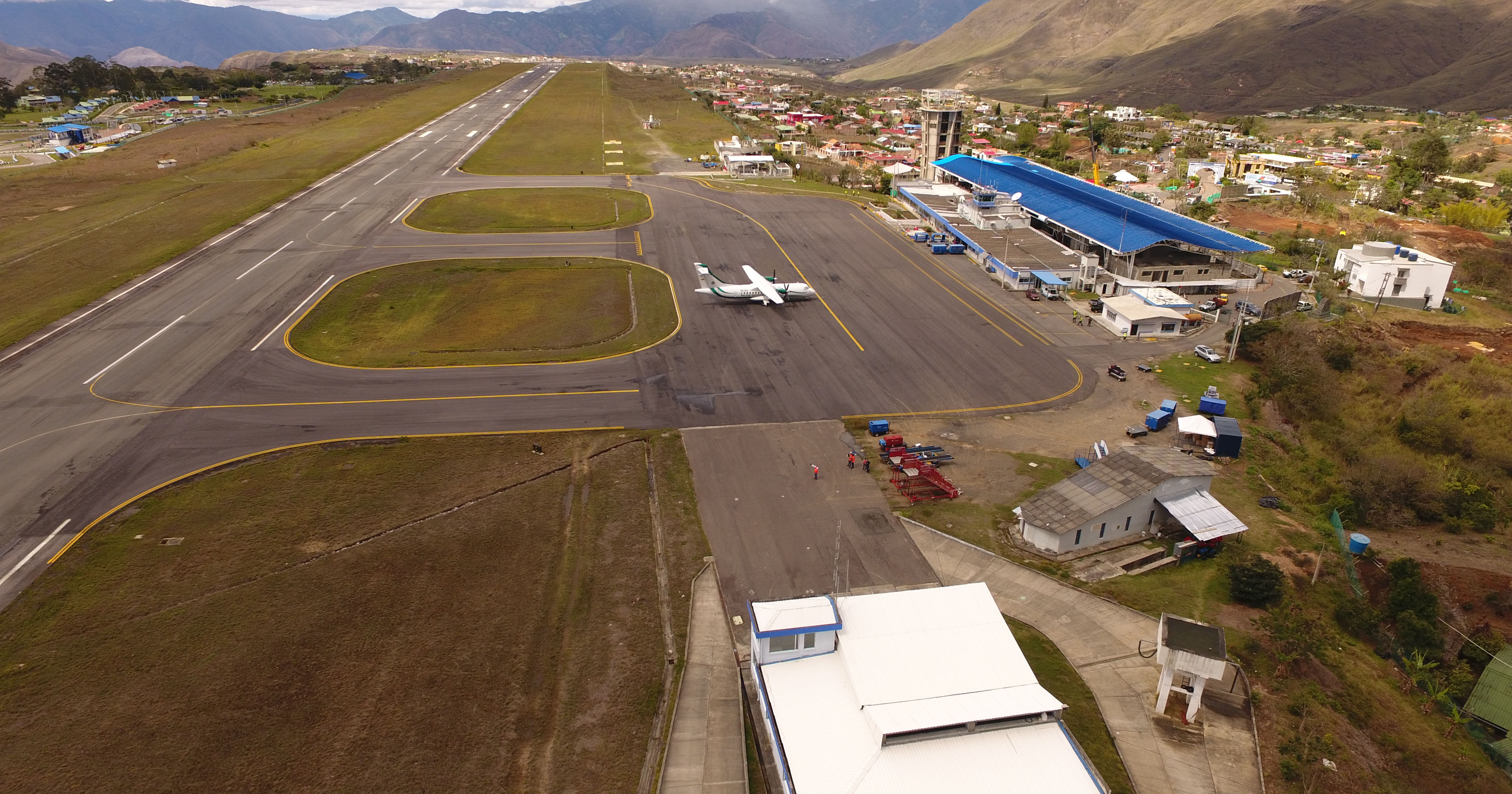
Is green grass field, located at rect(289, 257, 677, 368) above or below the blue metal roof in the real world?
below

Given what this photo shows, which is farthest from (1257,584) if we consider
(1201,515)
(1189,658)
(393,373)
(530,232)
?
(530,232)

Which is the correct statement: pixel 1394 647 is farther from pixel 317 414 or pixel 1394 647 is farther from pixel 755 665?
pixel 317 414

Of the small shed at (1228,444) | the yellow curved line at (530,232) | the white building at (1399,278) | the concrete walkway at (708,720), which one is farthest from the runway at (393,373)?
the white building at (1399,278)

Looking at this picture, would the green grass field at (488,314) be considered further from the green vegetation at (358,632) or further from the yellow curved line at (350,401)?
the green vegetation at (358,632)

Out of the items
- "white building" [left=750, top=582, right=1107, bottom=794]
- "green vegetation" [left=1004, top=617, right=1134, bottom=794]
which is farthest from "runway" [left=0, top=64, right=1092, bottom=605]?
"white building" [left=750, top=582, right=1107, bottom=794]

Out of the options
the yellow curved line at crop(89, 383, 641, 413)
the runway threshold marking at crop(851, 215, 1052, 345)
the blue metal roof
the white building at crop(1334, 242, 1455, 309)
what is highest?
the blue metal roof

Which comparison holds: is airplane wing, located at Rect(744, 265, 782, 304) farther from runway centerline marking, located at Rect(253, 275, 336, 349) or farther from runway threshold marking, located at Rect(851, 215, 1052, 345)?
runway centerline marking, located at Rect(253, 275, 336, 349)
